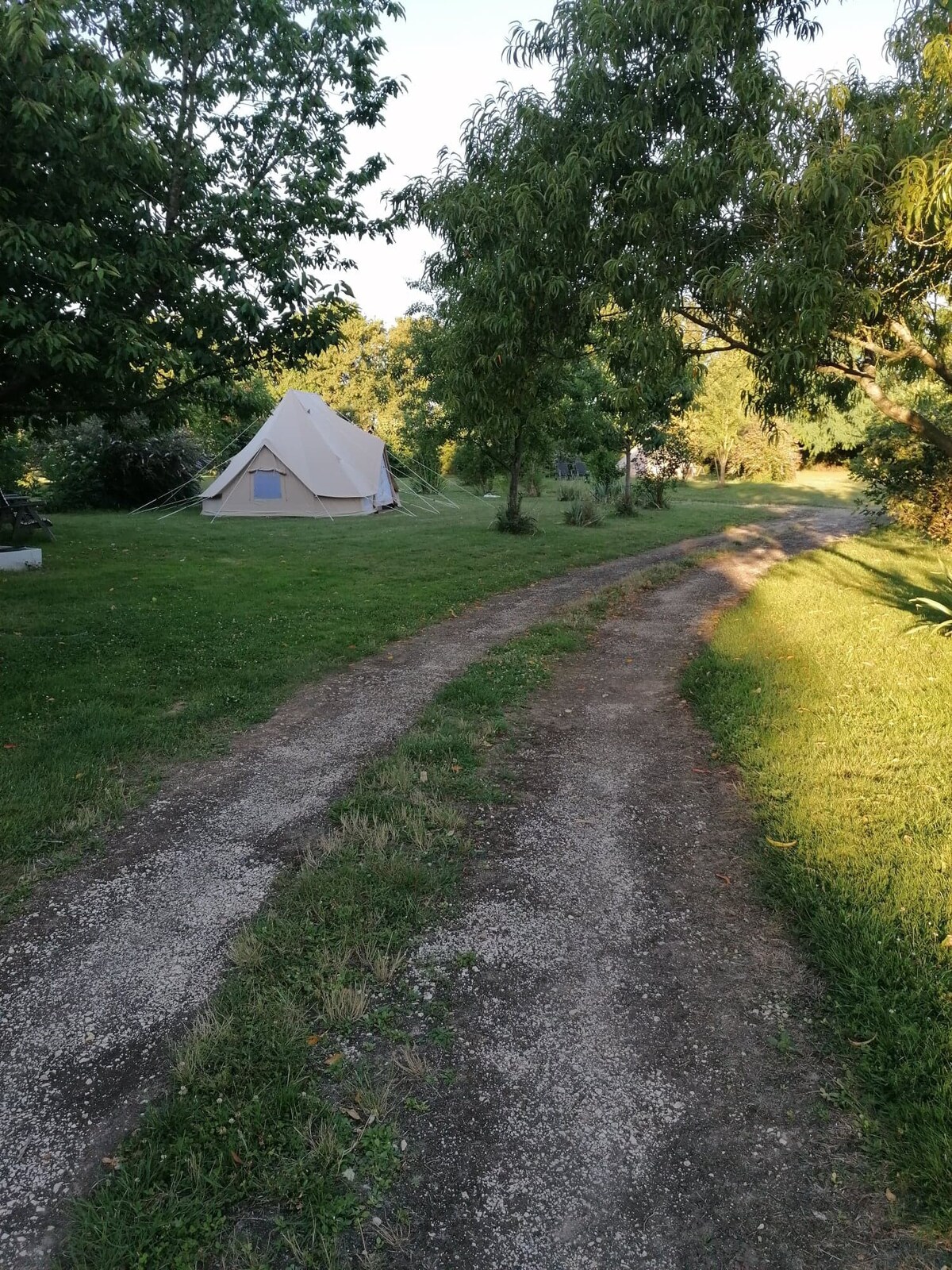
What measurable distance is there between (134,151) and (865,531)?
60.5 feet

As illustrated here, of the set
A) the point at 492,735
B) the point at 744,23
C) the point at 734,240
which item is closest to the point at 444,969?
the point at 492,735

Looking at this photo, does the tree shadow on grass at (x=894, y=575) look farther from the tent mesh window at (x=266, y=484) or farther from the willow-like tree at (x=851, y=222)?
the tent mesh window at (x=266, y=484)

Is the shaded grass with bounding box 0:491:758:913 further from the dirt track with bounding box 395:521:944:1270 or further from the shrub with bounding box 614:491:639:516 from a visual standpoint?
the shrub with bounding box 614:491:639:516

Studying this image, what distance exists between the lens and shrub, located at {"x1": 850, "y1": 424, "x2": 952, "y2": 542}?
15727 mm

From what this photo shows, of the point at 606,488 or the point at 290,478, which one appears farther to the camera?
the point at 606,488

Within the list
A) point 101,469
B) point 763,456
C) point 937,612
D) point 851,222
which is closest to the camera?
point 851,222

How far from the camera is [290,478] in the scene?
82.1 ft

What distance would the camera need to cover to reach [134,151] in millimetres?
5977

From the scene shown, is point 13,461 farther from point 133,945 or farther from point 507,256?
point 133,945

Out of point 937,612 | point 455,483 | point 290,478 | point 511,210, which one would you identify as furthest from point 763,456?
point 511,210

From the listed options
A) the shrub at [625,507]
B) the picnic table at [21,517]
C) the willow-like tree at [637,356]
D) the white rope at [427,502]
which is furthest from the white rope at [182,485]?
the willow-like tree at [637,356]

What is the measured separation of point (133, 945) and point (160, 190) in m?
7.45

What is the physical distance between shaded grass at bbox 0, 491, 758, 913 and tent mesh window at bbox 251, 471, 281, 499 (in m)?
4.92

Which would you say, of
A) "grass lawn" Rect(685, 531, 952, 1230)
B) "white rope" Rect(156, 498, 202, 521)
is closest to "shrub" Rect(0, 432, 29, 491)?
"white rope" Rect(156, 498, 202, 521)
